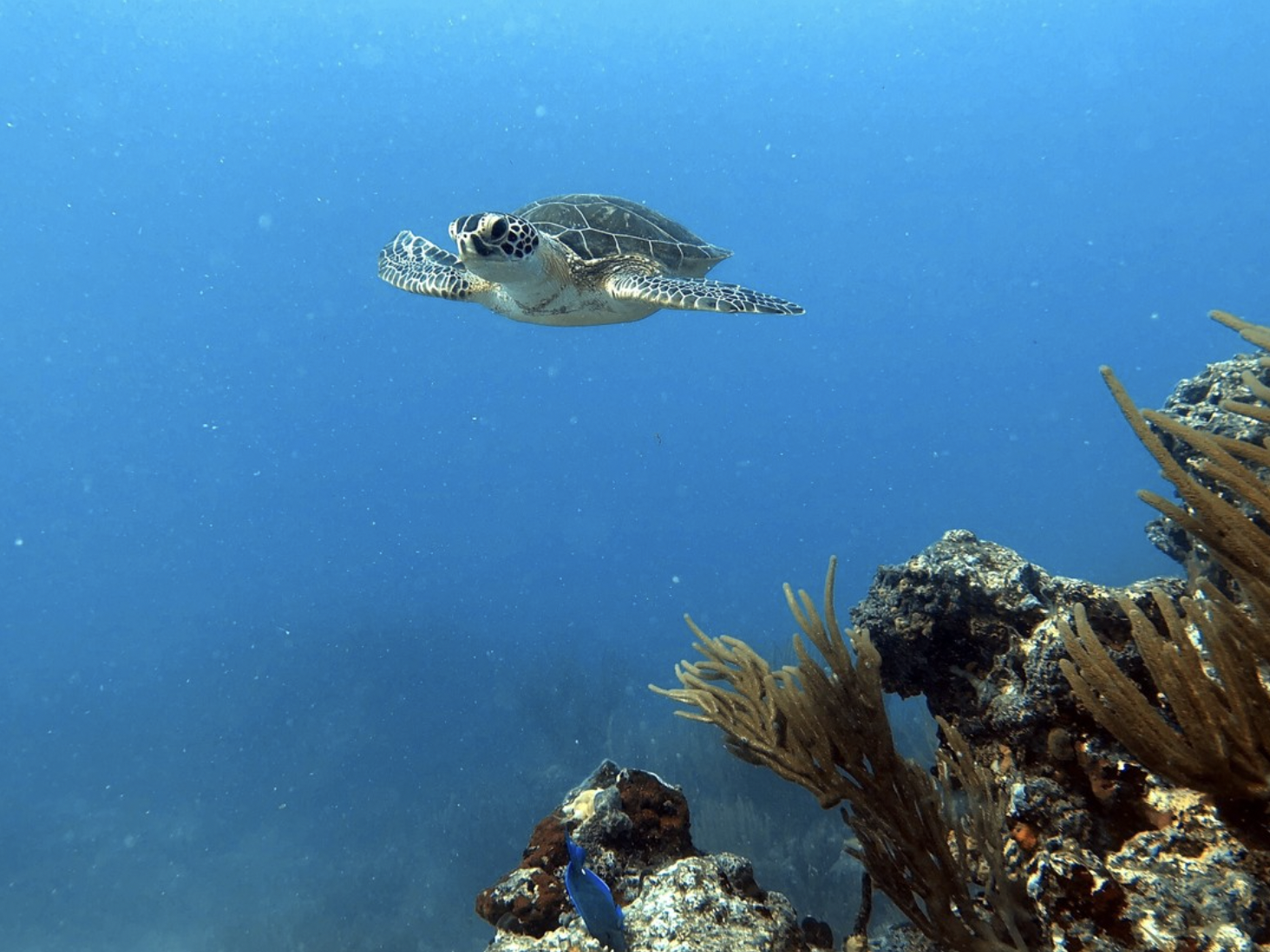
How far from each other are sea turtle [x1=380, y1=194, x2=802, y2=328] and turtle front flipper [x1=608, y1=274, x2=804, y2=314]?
0.01 m

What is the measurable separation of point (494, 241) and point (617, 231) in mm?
2296

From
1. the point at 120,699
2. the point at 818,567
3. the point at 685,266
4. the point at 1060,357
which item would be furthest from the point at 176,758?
the point at 1060,357

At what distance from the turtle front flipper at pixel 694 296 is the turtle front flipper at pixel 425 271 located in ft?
5.18

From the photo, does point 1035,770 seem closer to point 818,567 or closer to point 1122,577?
point 1122,577

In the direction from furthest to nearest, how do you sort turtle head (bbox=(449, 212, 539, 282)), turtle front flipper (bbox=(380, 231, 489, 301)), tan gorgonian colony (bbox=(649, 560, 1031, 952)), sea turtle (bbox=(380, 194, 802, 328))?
turtle front flipper (bbox=(380, 231, 489, 301)) < sea turtle (bbox=(380, 194, 802, 328)) < turtle head (bbox=(449, 212, 539, 282)) < tan gorgonian colony (bbox=(649, 560, 1031, 952))

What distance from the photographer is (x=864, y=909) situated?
3.19 metres

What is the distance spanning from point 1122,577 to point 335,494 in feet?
247

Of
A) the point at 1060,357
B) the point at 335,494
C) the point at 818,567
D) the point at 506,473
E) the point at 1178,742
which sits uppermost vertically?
the point at 335,494

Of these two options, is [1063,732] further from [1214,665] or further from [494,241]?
[494,241]

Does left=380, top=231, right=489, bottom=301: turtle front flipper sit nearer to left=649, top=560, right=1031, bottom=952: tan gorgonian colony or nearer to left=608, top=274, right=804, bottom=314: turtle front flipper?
left=608, top=274, right=804, bottom=314: turtle front flipper

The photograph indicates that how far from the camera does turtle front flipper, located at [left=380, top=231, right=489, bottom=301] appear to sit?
7.32 meters

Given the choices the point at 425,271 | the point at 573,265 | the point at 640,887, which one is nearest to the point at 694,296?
the point at 573,265

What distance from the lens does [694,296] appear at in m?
6.11

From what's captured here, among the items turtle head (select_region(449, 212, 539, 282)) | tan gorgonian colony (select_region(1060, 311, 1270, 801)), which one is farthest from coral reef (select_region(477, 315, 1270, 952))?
turtle head (select_region(449, 212, 539, 282))
